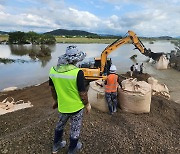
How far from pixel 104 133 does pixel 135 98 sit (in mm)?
1315

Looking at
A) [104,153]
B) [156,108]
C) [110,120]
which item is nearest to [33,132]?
[104,153]

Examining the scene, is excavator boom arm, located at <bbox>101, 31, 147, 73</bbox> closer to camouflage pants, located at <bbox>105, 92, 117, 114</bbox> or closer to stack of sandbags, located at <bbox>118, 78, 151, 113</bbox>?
stack of sandbags, located at <bbox>118, 78, 151, 113</bbox>

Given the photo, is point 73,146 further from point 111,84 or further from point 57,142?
point 111,84

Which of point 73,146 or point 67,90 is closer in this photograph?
point 67,90

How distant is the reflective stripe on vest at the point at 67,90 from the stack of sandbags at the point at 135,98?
2146mm

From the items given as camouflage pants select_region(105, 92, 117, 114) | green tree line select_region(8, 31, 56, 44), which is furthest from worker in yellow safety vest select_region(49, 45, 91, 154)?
green tree line select_region(8, 31, 56, 44)

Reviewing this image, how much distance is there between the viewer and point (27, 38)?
5697cm

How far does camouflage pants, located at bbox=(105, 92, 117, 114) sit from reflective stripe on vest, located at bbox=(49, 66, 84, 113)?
6.23 ft

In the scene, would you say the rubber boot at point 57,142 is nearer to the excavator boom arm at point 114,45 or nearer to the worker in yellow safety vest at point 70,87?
the worker in yellow safety vest at point 70,87

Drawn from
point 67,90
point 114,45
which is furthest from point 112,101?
point 114,45

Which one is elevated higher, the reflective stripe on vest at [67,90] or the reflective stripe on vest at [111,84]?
the reflective stripe on vest at [67,90]

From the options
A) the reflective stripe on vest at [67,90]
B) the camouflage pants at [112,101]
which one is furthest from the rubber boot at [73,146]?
the camouflage pants at [112,101]

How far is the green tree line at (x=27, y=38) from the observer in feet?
181

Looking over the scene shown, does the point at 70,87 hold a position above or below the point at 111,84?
above
